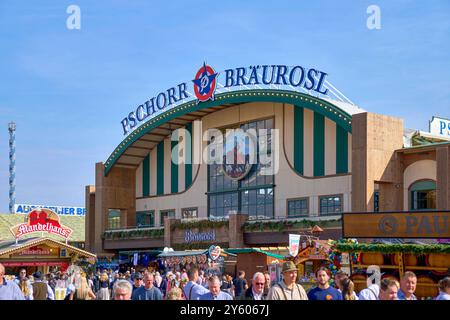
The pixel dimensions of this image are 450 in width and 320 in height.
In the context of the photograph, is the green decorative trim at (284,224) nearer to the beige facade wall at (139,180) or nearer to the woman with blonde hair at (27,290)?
the beige facade wall at (139,180)

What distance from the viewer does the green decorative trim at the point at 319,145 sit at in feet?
154

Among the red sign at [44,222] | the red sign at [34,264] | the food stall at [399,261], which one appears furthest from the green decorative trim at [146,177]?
the food stall at [399,261]

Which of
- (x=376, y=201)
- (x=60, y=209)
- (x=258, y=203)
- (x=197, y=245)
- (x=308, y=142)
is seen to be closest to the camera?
(x=376, y=201)

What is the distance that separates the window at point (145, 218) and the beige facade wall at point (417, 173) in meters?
24.6

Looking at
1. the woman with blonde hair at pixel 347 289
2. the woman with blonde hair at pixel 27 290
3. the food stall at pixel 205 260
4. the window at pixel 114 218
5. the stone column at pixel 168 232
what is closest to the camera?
the woman with blonde hair at pixel 347 289

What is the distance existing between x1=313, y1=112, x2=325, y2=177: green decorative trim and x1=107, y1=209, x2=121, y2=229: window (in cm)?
2203

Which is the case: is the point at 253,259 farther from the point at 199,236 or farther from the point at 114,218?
the point at 114,218

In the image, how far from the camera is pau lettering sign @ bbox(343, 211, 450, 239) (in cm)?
2119

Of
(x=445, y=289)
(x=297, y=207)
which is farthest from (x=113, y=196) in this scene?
(x=445, y=289)

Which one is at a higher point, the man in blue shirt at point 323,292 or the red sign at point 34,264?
the man in blue shirt at point 323,292

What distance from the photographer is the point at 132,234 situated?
5691 cm

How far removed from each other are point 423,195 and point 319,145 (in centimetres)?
816

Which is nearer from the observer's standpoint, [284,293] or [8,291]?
[284,293]
